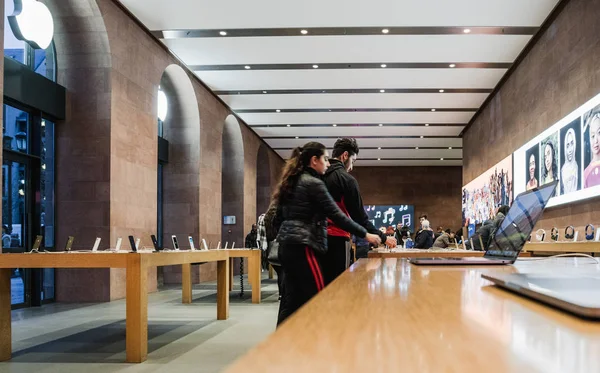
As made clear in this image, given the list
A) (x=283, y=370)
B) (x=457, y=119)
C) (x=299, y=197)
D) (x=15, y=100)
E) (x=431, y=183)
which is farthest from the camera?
(x=431, y=183)

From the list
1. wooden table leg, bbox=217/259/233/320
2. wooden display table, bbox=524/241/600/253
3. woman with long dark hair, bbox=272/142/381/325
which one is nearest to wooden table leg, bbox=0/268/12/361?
woman with long dark hair, bbox=272/142/381/325

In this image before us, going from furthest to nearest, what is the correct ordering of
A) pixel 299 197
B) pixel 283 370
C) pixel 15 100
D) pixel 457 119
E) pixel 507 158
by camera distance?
pixel 457 119
pixel 507 158
pixel 15 100
pixel 299 197
pixel 283 370

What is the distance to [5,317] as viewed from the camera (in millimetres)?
3971

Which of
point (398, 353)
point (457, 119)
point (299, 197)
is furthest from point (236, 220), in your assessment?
point (398, 353)

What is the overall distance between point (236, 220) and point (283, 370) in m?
15.9

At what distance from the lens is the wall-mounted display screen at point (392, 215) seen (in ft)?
80.5

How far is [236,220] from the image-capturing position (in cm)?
1616

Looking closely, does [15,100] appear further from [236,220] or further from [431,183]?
[431,183]

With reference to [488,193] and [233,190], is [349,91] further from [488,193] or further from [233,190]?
[233,190]

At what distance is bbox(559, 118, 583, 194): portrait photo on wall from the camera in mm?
7207

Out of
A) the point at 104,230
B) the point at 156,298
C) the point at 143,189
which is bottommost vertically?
the point at 156,298

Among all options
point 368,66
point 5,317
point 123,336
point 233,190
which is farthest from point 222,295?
point 233,190

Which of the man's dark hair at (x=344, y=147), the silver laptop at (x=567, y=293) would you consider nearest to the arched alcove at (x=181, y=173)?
the man's dark hair at (x=344, y=147)

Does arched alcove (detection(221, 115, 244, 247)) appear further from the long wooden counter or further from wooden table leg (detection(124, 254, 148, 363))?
the long wooden counter
